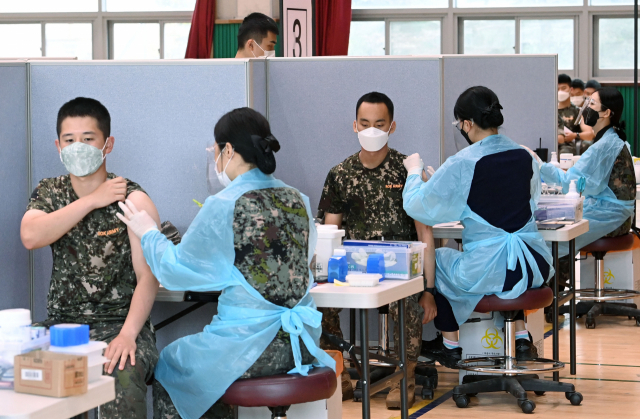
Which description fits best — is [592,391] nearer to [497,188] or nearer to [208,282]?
[497,188]

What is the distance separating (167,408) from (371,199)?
1.42m

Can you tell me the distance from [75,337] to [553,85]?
3749mm

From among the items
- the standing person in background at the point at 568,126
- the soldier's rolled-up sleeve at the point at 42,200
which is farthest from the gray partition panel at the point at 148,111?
the standing person in background at the point at 568,126

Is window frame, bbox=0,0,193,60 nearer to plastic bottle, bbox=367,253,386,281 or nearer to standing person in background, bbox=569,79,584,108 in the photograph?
standing person in background, bbox=569,79,584,108

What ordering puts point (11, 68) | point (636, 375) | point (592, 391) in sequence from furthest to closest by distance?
1. point (636, 375)
2. point (592, 391)
3. point (11, 68)

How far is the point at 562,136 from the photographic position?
282 inches

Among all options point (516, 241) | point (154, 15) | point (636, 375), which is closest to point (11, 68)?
point (516, 241)

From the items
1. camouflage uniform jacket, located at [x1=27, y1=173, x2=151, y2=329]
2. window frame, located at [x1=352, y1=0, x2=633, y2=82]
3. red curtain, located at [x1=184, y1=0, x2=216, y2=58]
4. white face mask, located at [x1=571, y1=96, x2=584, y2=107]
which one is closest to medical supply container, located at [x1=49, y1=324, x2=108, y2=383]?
camouflage uniform jacket, located at [x1=27, y1=173, x2=151, y2=329]

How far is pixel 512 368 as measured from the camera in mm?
3434

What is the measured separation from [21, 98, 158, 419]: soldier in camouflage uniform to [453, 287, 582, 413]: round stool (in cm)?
151

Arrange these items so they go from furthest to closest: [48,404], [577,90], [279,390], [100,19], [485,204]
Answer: [100,19]
[577,90]
[485,204]
[279,390]
[48,404]

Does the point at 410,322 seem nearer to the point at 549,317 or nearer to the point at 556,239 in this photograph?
the point at 556,239

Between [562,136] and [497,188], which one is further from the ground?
[562,136]

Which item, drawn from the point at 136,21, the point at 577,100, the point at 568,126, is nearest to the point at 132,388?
the point at 568,126
